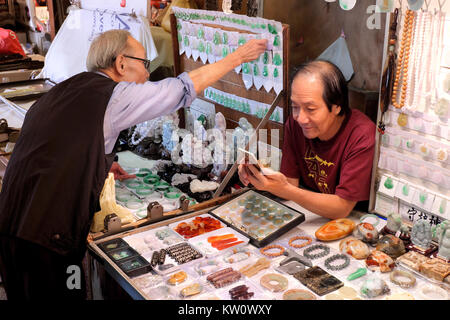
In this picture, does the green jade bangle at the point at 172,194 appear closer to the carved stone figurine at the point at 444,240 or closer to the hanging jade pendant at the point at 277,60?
the hanging jade pendant at the point at 277,60

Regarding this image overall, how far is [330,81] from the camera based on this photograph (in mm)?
1938

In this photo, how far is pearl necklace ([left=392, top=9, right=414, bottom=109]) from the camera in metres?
1.75

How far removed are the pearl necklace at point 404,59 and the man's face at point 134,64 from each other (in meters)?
1.18

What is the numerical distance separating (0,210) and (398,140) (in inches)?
68.2

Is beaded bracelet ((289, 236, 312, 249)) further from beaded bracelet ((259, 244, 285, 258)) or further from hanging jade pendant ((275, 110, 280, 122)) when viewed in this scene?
hanging jade pendant ((275, 110, 280, 122))

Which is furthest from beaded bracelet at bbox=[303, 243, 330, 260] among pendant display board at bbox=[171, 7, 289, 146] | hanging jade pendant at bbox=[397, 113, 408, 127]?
pendant display board at bbox=[171, 7, 289, 146]

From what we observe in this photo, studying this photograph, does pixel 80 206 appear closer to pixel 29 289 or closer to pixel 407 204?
pixel 29 289

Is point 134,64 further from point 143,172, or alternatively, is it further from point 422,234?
point 422,234

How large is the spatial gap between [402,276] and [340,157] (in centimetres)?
61

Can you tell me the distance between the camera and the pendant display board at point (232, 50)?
7.35 feet

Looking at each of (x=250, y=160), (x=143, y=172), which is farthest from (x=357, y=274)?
(x=143, y=172)

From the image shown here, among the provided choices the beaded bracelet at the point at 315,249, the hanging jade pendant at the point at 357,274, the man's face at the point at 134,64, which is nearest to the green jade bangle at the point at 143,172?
the man's face at the point at 134,64

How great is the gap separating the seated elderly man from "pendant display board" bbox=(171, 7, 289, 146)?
24 centimetres

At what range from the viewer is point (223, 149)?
2.67 m
